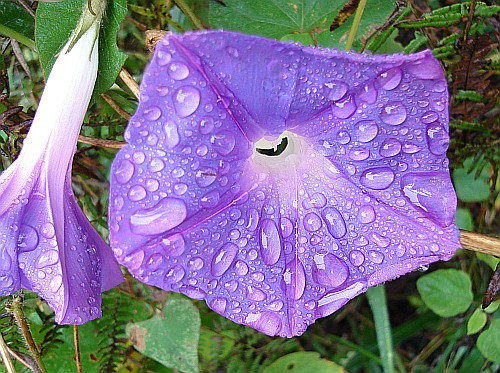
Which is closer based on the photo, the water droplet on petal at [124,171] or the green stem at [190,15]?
the water droplet on petal at [124,171]

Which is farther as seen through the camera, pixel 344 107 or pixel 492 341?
pixel 492 341

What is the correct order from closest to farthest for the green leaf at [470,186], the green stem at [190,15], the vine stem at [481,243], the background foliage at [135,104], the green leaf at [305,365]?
the vine stem at [481,243], the background foliage at [135,104], the green stem at [190,15], the green leaf at [305,365], the green leaf at [470,186]

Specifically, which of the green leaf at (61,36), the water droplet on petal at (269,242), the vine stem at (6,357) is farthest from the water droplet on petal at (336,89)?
the vine stem at (6,357)

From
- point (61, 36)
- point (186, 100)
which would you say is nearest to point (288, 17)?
point (61, 36)

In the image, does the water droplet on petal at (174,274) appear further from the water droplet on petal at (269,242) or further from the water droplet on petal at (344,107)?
the water droplet on petal at (344,107)

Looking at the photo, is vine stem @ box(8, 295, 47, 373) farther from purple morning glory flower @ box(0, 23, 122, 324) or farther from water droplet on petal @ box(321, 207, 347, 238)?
water droplet on petal @ box(321, 207, 347, 238)

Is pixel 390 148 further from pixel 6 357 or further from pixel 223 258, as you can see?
pixel 6 357
